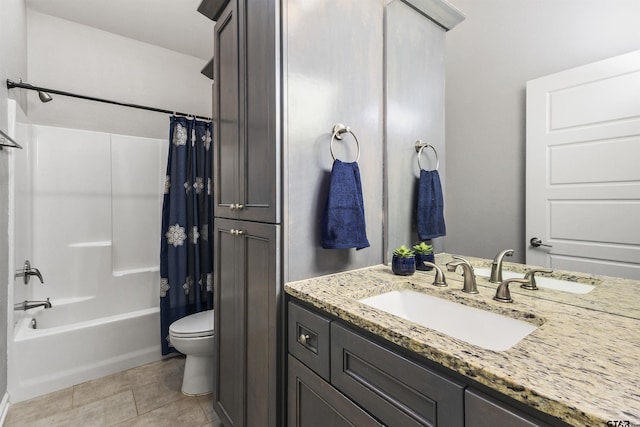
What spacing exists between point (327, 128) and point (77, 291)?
245 centimetres

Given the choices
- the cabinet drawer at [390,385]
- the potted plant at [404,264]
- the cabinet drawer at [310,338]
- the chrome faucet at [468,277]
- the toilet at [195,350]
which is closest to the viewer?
the cabinet drawer at [390,385]

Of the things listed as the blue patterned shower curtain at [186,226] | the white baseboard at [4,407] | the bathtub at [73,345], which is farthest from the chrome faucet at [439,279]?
the white baseboard at [4,407]

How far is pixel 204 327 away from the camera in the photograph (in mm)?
1867

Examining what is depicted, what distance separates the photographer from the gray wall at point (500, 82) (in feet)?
2.69

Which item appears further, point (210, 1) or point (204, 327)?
point (204, 327)

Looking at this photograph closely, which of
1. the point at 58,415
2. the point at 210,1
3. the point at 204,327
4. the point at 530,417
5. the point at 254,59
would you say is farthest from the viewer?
the point at 204,327

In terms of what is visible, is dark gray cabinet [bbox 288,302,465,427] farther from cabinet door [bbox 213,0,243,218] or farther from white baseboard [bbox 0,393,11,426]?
white baseboard [bbox 0,393,11,426]

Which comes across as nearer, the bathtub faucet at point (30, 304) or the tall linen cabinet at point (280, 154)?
the tall linen cabinet at point (280, 154)

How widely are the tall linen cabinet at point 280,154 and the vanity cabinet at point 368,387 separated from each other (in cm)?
12

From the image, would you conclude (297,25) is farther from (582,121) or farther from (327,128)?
(582,121)

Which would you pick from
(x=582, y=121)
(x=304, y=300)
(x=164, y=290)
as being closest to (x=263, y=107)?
(x=304, y=300)

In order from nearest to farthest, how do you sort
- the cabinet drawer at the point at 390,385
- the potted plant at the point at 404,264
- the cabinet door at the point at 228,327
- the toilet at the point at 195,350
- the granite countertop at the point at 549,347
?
the granite countertop at the point at 549,347, the cabinet drawer at the point at 390,385, the potted plant at the point at 404,264, the cabinet door at the point at 228,327, the toilet at the point at 195,350

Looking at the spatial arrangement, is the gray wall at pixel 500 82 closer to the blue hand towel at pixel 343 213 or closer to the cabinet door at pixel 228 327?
the blue hand towel at pixel 343 213

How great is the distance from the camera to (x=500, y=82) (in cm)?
101
